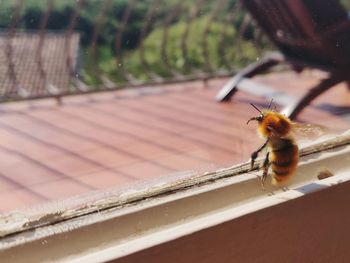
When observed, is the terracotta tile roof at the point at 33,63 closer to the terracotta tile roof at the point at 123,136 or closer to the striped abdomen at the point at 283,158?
the terracotta tile roof at the point at 123,136

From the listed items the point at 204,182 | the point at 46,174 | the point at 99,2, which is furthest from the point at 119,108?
the point at 204,182

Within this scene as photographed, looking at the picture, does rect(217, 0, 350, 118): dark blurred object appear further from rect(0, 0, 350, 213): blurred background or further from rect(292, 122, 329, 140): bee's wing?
rect(292, 122, 329, 140): bee's wing

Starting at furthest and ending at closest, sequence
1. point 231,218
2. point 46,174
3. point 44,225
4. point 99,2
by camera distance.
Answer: point 99,2 < point 46,174 < point 231,218 < point 44,225

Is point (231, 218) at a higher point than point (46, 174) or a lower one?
higher

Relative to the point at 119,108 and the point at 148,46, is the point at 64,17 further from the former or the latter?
the point at 148,46

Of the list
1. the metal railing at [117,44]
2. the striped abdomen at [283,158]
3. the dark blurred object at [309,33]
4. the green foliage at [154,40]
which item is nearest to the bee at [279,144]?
the striped abdomen at [283,158]

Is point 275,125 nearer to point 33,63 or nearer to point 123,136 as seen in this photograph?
point 123,136

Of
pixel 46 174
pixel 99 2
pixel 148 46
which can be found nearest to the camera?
pixel 46 174
